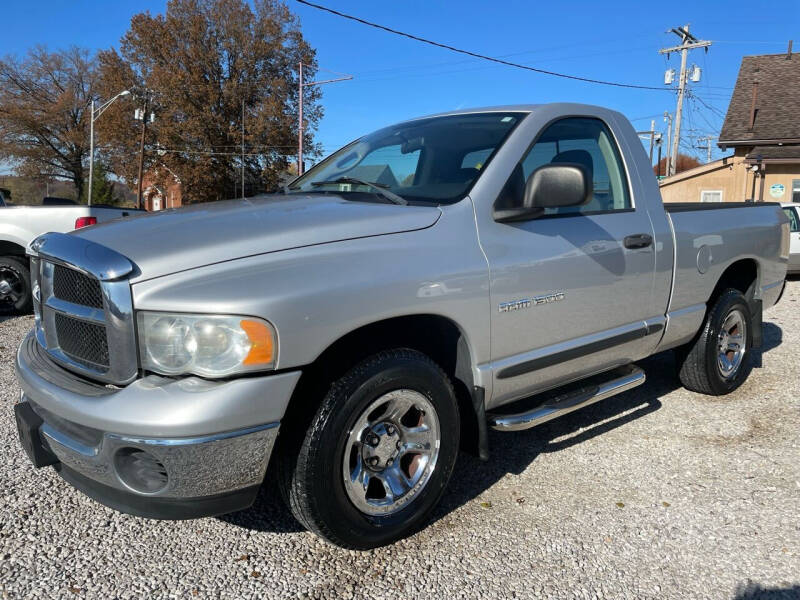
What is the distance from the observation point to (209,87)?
40781 millimetres

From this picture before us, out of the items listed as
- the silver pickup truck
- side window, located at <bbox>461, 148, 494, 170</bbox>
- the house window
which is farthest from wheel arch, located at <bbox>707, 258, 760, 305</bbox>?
the house window

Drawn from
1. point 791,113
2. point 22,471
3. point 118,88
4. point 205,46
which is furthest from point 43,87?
point 22,471

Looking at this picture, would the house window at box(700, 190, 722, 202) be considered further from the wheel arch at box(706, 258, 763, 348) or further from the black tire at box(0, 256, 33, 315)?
the black tire at box(0, 256, 33, 315)

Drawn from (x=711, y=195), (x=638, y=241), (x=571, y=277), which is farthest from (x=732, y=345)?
(x=711, y=195)

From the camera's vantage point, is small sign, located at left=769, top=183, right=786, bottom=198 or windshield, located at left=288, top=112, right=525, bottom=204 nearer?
windshield, located at left=288, top=112, right=525, bottom=204

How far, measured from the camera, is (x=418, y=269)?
256cm

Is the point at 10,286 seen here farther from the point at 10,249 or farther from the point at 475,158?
the point at 475,158

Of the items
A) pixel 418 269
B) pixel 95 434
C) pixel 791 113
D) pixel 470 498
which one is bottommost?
pixel 470 498

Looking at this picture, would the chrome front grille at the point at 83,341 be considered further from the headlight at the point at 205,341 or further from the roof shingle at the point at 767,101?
the roof shingle at the point at 767,101

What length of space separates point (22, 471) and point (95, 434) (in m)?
1.59

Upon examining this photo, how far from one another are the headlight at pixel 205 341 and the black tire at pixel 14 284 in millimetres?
6557

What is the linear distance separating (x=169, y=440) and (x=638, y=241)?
105 inches

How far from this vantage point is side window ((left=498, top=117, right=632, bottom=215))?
334 cm

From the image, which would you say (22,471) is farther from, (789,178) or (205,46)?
(205,46)
